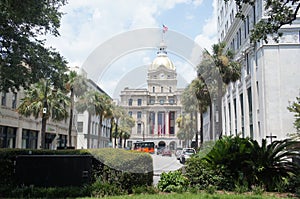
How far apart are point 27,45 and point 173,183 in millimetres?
10283

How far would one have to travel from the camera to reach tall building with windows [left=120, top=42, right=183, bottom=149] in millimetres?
16781

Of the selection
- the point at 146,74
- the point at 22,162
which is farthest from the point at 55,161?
the point at 146,74

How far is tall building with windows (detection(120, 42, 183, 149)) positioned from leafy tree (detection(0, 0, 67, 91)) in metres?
4.57

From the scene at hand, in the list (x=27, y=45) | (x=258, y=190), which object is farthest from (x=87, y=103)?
(x=258, y=190)

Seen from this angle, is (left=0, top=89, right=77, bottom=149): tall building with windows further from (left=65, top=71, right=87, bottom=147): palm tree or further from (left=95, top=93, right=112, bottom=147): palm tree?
(left=95, top=93, right=112, bottom=147): palm tree

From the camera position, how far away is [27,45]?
51.4 feet

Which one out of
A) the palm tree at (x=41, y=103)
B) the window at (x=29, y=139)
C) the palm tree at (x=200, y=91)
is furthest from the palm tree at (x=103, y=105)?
the palm tree at (x=200, y=91)

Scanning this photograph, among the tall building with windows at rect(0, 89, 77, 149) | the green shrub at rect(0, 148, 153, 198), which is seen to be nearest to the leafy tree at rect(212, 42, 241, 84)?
the tall building with windows at rect(0, 89, 77, 149)

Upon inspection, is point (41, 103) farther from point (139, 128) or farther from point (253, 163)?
point (253, 163)

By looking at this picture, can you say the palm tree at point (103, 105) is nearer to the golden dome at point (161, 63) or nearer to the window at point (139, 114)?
the window at point (139, 114)

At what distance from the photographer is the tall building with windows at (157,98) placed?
1678 cm

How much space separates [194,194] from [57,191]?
177 inches

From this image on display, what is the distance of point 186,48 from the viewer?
44.7ft

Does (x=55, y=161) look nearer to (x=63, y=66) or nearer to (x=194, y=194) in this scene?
(x=194, y=194)
